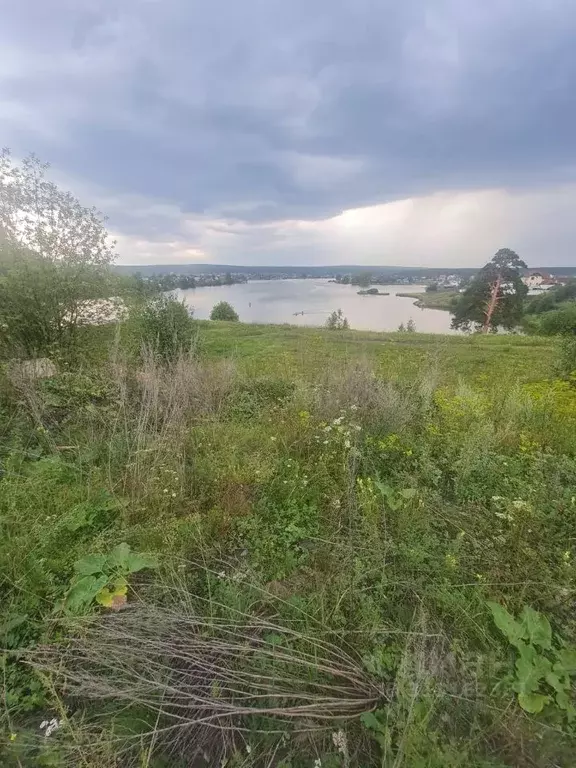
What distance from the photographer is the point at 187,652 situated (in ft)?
5.59

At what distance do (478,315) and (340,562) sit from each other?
1126 inches

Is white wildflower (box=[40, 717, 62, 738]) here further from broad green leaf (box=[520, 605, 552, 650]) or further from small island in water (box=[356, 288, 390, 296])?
small island in water (box=[356, 288, 390, 296])

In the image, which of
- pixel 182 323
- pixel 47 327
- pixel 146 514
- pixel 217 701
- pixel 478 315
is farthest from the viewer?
pixel 478 315

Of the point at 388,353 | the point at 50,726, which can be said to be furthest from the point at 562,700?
the point at 388,353

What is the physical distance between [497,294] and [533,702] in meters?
27.0

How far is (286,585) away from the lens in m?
2.23

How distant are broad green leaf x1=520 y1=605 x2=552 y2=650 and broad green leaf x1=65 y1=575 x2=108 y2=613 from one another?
236 centimetres

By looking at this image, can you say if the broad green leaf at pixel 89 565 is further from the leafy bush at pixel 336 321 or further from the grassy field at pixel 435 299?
the grassy field at pixel 435 299

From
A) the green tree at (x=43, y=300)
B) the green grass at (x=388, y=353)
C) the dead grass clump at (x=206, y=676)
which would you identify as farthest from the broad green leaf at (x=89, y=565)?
the green grass at (x=388, y=353)

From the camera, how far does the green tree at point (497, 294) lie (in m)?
23.2

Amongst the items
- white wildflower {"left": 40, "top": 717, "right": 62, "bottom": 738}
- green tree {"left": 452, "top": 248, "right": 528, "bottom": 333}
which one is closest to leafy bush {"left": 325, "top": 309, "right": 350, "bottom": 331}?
green tree {"left": 452, "top": 248, "right": 528, "bottom": 333}

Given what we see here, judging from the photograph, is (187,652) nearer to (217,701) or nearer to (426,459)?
(217,701)

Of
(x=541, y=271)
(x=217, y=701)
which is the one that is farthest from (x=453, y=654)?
(x=541, y=271)

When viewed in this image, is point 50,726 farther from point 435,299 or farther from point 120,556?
point 435,299
